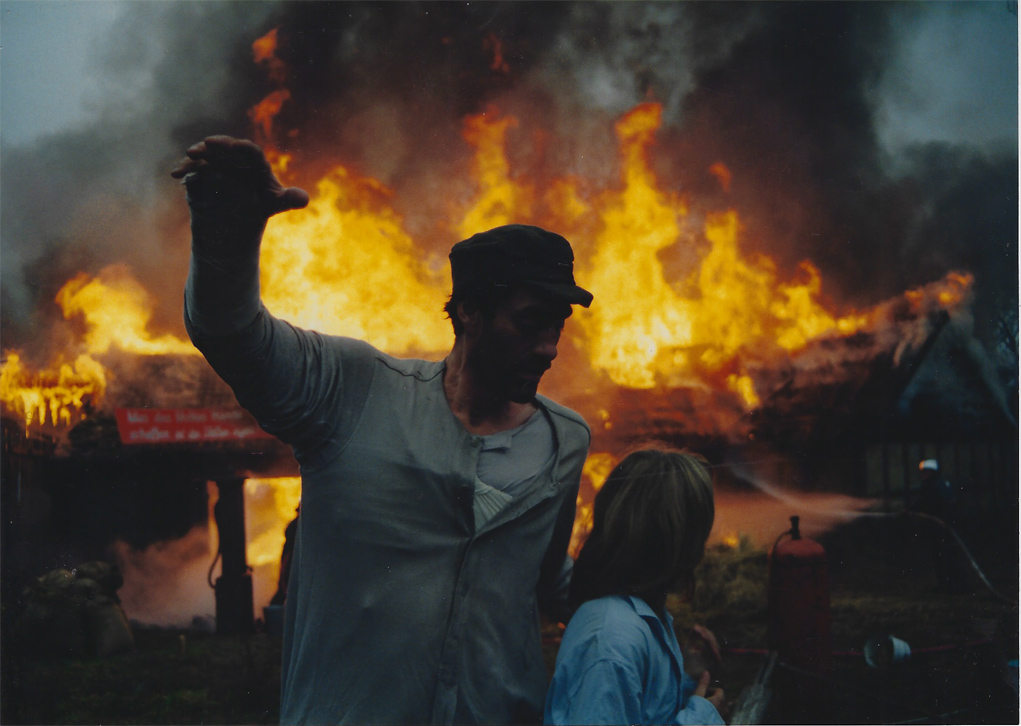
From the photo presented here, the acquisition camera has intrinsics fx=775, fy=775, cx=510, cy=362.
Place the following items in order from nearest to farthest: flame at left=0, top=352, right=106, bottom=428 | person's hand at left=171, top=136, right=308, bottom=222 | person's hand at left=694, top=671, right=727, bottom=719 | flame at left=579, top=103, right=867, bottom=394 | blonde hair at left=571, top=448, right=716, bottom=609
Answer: person's hand at left=171, top=136, right=308, bottom=222 < blonde hair at left=571, top=448, right=716, bottom=609 < person's hand at left=694, top=671, right=727, bottom=719 < flame at left=0, top=352, right=106, bottom=428 < flame at left=579, top=103, right=867, bottom=394

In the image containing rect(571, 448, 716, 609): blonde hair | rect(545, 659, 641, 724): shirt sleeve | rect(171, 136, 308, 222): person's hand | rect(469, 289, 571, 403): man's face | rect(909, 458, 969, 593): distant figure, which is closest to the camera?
rect(171, 136, 308, 222): person's hand

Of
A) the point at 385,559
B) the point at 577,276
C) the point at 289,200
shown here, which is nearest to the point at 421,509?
the point at 385,559

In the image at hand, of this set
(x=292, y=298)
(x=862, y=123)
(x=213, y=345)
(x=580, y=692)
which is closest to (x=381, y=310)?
(x=292, y=298)

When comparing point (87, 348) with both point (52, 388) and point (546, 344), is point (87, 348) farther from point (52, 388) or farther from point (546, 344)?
point (546, 344)

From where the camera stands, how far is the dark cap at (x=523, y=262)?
2.45 metres

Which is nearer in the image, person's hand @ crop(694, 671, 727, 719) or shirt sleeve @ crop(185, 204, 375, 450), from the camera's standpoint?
shirt sleeve @ crop(185, 204, 375, 450)

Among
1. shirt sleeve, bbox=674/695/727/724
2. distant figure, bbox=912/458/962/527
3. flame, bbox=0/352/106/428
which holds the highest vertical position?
flame, bbox=0/352/106/428

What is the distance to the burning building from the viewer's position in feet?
12.0

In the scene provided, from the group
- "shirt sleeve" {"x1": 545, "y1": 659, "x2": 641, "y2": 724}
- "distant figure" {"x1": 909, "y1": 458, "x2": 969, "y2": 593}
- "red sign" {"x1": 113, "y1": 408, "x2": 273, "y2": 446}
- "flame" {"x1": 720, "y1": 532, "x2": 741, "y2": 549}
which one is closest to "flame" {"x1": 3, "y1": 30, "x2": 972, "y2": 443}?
"red sign" {"x1": 113, "y1": 408, "x2": 273, "y2": 446}

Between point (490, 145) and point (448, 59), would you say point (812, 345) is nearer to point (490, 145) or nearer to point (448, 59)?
point (490, 145)

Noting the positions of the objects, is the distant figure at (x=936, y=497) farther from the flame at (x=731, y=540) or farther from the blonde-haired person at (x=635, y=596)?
the blonde-haired person at (x=635, y=596)

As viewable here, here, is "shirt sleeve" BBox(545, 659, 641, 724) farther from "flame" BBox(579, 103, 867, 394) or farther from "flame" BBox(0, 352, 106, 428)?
"flame" BBox(0, 352, 106, 428)

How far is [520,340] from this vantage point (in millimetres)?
2500

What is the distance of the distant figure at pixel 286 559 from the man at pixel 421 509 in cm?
121
